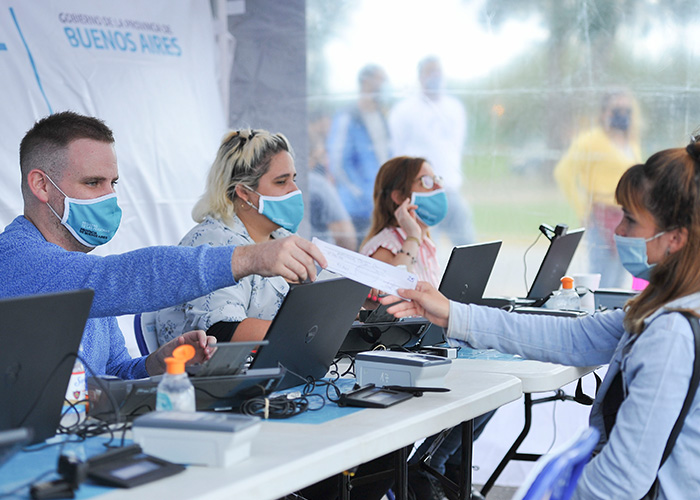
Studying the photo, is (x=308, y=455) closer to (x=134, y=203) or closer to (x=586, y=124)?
(x=134, y=203)

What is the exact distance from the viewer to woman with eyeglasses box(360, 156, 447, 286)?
3.85 meters

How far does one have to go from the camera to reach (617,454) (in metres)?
1.57

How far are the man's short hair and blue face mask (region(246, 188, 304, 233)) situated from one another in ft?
2.64

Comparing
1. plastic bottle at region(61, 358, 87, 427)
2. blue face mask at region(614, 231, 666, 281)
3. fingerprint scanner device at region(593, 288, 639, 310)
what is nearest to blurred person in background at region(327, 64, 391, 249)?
fingerprint scanner device at region(593, 288, 639, 310)

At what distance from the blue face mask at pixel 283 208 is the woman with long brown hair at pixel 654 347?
1.02 meters

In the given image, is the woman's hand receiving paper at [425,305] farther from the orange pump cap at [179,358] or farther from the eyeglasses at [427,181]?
the eyeglasses at [427,181]

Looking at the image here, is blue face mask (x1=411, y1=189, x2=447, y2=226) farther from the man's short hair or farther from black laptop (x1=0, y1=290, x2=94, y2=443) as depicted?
black laptop (x1=0, y1=290, x2=94, y2=443)

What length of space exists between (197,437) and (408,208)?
2.68 metres

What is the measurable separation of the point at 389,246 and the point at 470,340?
5.80ft

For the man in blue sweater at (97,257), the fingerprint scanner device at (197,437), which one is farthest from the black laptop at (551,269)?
the fingerprint scanner device at (197,437)

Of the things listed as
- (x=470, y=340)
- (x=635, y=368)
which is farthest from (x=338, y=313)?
(x=635, y=368)

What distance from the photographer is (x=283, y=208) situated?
2.90 m

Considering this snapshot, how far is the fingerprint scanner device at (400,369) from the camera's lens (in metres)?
1.90

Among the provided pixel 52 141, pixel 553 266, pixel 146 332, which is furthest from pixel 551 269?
pixel 52 141
